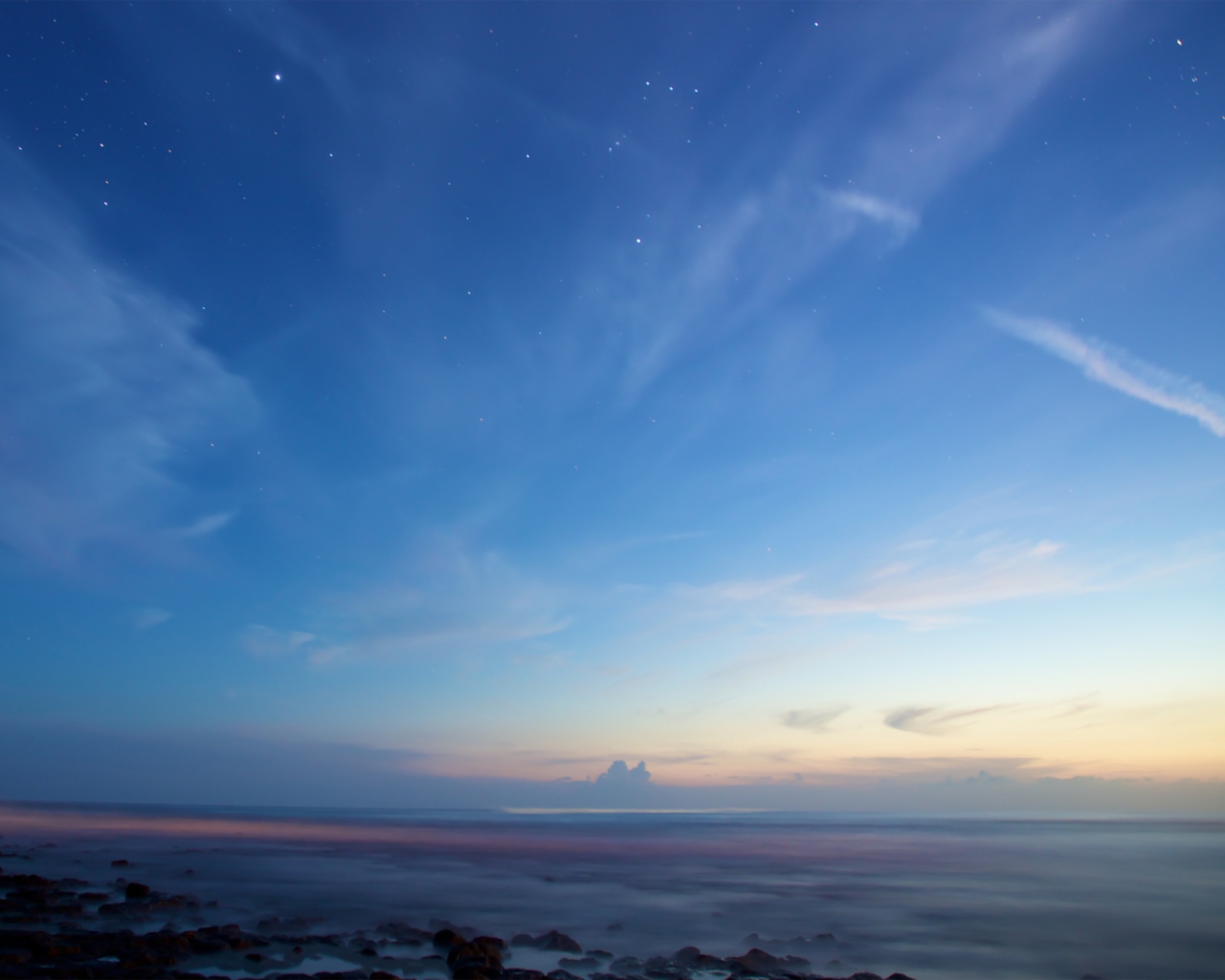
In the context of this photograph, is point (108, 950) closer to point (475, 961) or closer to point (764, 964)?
point (475, 961)

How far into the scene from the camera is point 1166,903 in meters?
28.5

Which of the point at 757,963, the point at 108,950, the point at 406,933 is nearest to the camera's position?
the point at 108,950

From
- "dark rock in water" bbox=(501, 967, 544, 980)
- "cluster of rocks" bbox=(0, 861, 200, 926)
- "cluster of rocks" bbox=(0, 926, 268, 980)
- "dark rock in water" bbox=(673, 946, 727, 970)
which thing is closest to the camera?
"cluster of rocks" bbox=(0, 926, 268, 980)

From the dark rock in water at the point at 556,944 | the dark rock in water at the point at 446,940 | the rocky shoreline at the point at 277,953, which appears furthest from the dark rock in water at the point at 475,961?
the dark rock in water at the point at 556,944

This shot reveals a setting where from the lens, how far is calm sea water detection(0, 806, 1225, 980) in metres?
19.0

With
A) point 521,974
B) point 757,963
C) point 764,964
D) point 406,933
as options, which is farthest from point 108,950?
point 764,964

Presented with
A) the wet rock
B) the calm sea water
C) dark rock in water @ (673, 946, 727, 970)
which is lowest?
the calm sea water

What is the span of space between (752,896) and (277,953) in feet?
62.6

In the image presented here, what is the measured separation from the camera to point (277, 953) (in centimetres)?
1497

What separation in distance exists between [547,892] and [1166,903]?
24392 millimetres

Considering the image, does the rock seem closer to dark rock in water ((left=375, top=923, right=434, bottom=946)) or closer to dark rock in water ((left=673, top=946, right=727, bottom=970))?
dark rock in water ((left=673, top=946, right=727, bottom=970))

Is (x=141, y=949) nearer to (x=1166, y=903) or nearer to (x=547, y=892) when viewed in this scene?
(x=547, y=892)

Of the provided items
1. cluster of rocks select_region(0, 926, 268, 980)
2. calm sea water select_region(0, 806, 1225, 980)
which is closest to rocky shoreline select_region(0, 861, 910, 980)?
cluster of rocks select_region(0, 926, 268, 980)

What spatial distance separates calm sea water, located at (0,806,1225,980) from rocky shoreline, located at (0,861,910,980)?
5.20 ft
